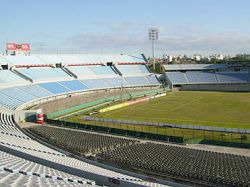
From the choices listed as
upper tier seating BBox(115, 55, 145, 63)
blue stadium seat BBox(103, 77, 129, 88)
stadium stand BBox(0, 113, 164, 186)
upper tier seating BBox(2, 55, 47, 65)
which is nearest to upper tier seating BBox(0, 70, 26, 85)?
upper tier seating BBox(2, 55, 47, 65)

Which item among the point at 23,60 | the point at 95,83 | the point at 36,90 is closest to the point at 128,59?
the point at 95,83

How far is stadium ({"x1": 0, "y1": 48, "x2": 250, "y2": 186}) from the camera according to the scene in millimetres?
25484

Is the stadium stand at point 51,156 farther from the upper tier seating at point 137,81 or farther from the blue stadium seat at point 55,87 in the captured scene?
the upper tier seating at point 137,81

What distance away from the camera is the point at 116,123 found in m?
53.6

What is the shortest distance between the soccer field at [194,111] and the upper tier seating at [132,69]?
25.6m

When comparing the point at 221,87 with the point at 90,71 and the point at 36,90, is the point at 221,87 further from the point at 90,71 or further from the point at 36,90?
the point at 36,90

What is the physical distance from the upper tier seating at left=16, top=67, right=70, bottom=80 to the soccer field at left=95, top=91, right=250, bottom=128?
22.9 meters

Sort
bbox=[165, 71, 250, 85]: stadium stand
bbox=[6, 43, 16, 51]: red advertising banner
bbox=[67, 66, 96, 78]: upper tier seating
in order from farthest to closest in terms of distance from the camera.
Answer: bbox=[165, 71, 250, 85]: stadium stand → bbox=[67, 66, 96, 78]: upper tier seating → bbox=[6, 43, 16, 51]: red advertising banner

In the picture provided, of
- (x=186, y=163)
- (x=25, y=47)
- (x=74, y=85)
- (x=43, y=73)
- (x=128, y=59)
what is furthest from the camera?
(x=128, y=59)

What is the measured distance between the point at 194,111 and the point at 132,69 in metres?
47.1

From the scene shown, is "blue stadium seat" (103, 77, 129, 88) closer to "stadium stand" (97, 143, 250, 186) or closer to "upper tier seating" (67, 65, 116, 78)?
"upper tier seating" (67, 65, 116, 78)

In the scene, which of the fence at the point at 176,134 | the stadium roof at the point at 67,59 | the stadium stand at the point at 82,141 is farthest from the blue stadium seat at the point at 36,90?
the stadium stand at the point at 82,141

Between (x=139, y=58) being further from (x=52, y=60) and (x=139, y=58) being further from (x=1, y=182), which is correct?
(x=1, y=182)

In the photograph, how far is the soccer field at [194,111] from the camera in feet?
179
